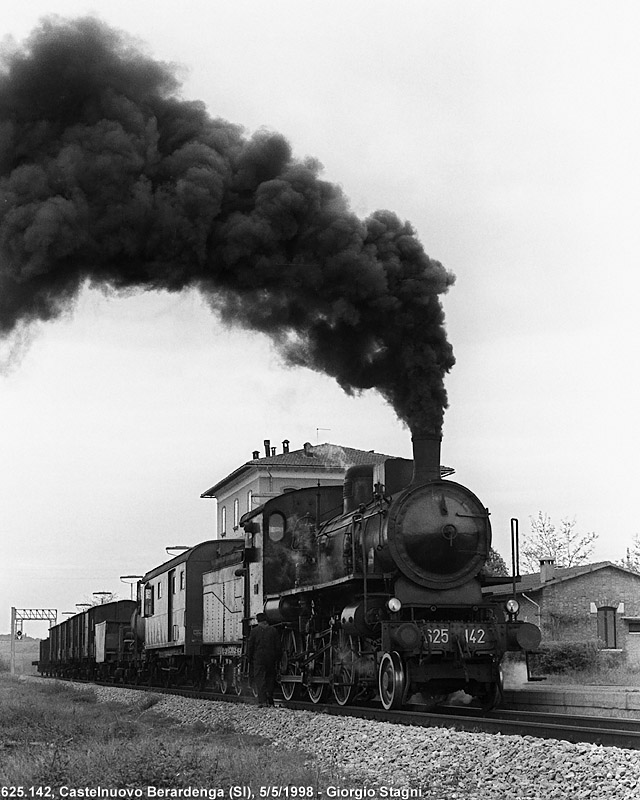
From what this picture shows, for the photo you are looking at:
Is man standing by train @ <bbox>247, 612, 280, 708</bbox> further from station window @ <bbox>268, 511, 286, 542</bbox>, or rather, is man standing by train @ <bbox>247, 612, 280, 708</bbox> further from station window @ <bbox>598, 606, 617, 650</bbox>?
station window @ <bbox>598, 606, 617, 650</bbox>

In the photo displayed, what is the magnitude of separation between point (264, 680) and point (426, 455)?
5.15m

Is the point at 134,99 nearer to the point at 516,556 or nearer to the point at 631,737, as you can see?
the point at 516,556

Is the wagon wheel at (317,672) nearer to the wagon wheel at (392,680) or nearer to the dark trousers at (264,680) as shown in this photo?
the dark trousers at (264,680)

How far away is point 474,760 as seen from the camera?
30.6ft

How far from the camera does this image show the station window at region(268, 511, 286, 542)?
701 inches

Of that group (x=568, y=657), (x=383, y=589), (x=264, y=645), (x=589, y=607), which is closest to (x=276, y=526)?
(x=264, y=645)

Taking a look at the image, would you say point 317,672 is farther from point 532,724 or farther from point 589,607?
point 589,607

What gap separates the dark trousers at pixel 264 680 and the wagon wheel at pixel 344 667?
185 centimetres

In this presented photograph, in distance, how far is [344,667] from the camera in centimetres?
1505

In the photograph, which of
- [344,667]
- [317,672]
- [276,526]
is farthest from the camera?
[276,526]

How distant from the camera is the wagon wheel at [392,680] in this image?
13500mm

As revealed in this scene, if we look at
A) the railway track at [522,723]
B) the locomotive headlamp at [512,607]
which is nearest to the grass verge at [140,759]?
the railway track at [522,723]

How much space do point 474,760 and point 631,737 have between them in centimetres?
145

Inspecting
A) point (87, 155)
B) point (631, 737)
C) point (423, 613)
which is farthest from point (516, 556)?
point (87, 155)
